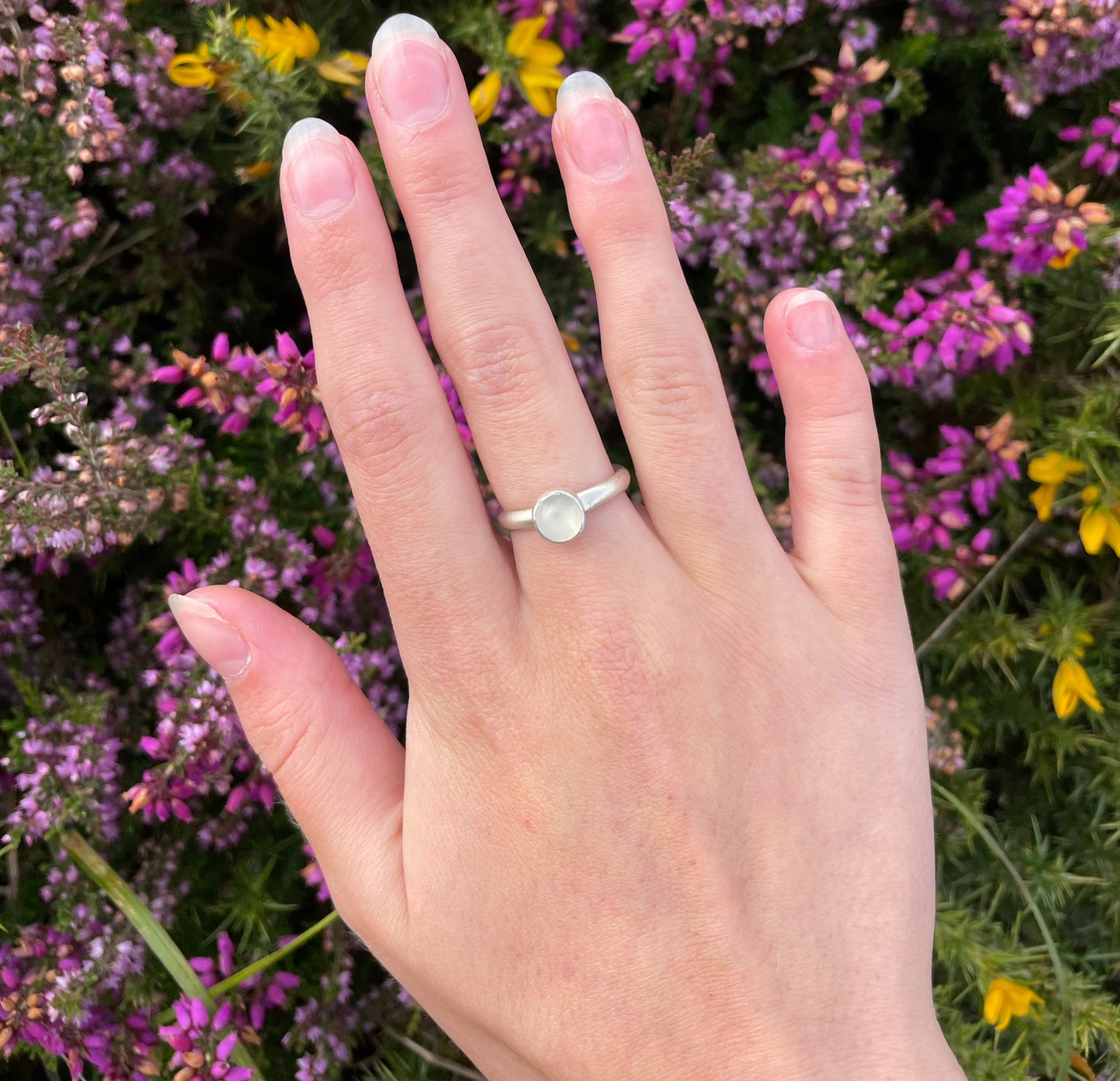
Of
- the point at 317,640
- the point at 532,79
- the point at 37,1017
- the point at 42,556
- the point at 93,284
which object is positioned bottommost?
the point at 37,1017

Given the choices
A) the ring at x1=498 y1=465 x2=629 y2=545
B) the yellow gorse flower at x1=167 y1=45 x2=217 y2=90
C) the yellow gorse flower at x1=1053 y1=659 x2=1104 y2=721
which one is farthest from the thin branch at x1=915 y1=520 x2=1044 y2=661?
the yellow gorse flower at x1=167 y1=45 x2=217 y2=90

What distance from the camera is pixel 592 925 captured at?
1.91 metres

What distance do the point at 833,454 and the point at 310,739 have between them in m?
1.38

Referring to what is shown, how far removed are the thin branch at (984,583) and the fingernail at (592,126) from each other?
1631 mm

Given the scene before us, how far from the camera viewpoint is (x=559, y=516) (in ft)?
6.31

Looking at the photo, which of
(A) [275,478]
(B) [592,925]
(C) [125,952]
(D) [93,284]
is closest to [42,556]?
(A) [275,478]

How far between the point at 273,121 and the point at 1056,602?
256cm

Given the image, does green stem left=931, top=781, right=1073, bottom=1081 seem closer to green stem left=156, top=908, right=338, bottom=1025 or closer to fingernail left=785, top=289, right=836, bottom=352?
fingernail left=785, top=289, right=836, bottom=352

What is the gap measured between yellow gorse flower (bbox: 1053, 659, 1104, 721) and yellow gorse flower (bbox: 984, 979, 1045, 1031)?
75cm

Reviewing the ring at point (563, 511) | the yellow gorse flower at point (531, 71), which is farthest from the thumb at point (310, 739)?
the yellow gorse flower at point (531, 71)

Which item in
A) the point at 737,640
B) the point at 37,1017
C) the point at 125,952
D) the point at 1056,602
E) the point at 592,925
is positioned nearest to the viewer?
the point at 592,925

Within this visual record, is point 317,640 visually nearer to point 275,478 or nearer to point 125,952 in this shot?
point 275,478

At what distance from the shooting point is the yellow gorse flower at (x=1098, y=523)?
254cm

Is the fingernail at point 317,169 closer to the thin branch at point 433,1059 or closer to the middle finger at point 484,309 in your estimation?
the middle finger at point 484,309
